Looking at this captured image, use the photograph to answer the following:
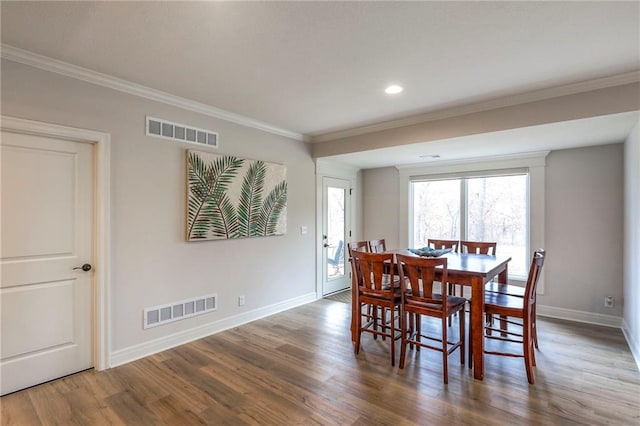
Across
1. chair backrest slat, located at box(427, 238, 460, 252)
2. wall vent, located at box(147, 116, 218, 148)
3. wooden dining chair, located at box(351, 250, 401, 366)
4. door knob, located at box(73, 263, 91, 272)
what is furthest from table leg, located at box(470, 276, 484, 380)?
door knob, located at box(73, 263, 91, 272)

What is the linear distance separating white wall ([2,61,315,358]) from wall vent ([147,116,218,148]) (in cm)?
6

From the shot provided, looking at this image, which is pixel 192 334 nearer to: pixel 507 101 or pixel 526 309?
pixel 526 309

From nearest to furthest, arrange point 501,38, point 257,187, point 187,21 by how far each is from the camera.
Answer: point 187,21, point 501,38, point 257,187

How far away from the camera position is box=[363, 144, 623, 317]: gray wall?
386cm

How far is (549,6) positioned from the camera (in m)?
1.82

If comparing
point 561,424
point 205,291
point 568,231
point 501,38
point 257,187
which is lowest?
point 561,424

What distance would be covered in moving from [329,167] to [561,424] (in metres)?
4.15

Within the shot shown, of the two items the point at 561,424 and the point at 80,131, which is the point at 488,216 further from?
the point at 80,131

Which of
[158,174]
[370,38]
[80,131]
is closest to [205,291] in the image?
[158,174]

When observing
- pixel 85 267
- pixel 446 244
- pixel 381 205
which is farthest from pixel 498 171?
pixel 85 267

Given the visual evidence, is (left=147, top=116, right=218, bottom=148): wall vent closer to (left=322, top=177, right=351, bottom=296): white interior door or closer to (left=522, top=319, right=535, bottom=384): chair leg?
(left=322, top=177, right=351, bottom=296): white interior door

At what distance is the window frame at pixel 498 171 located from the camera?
4.32 metres

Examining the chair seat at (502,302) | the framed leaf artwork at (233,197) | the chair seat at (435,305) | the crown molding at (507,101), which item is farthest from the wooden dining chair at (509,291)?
the framed leaf artwork at (233,197)

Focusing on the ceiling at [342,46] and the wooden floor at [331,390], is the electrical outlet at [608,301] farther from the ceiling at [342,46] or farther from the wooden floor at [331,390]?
the ceiling at [342,46]
